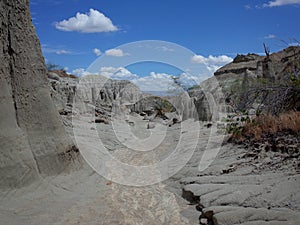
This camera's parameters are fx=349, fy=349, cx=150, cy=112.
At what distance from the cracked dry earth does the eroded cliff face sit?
285 millimetres

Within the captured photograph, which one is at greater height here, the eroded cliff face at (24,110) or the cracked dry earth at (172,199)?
the eroded cliff face at (24,110)

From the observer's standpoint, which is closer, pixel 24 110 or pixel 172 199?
pixel 24 110

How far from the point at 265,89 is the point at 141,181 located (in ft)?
12.8

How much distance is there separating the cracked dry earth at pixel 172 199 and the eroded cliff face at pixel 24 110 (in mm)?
285

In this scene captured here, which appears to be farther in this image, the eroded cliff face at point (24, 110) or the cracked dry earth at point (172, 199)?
the eroded cliff face at point (24, 110)

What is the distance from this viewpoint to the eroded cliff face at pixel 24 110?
4.86m

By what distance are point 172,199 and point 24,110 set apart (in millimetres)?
2688

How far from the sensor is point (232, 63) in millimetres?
50781

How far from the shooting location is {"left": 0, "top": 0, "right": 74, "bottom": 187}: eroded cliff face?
4863mm

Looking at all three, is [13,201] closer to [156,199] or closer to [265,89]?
[156,199]

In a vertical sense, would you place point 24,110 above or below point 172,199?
above

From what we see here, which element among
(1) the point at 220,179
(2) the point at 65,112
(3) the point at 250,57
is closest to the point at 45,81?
(1) the point at 220,179

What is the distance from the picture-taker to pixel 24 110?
17.3 ft

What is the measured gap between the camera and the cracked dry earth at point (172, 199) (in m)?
4.11
